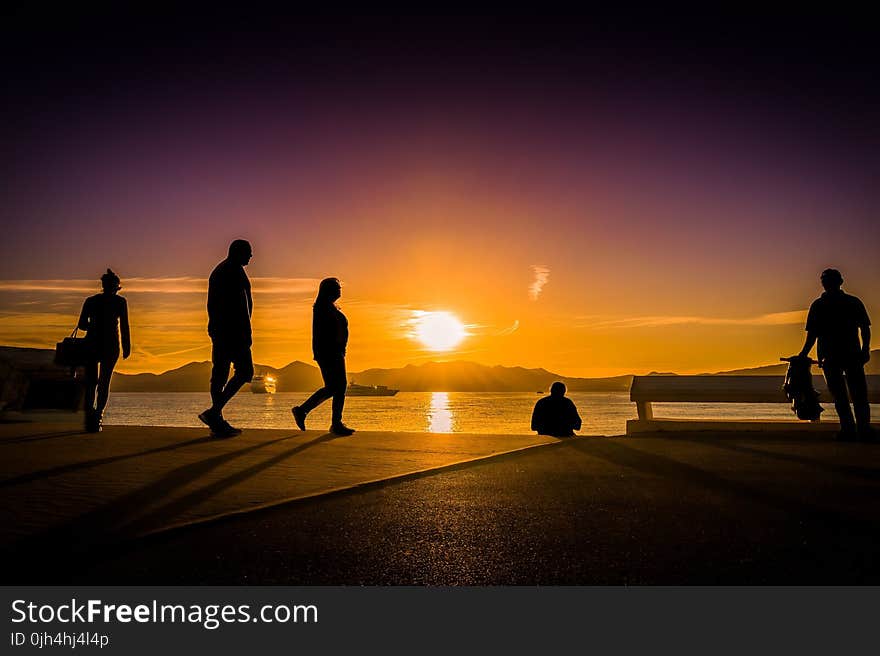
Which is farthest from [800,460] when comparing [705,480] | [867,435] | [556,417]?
[556,417]

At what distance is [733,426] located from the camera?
1098 cm

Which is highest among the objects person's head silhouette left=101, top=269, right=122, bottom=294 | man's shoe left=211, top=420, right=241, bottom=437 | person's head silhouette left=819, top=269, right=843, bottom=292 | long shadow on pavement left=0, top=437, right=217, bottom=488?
person's head silhouette left=101, top=269, right=122, bottom=294

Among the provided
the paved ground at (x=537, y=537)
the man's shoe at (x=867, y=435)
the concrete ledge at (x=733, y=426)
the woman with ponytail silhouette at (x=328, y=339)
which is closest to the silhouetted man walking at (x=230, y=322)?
the woman with ponytail silhouette at (x=328, y=339)

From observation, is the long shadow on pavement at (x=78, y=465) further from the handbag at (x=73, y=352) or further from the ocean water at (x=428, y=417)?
the ocean water at (x=428, y=417)

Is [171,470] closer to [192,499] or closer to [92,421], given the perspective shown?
[192,499]

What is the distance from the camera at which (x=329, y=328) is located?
404 inches

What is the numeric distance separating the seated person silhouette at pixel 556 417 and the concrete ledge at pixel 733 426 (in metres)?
0.92

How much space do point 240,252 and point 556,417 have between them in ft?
17.8

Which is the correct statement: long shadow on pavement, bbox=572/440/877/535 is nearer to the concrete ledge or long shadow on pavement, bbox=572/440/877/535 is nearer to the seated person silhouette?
the seated person silhouette

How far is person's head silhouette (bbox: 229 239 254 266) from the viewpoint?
9188 millimetres

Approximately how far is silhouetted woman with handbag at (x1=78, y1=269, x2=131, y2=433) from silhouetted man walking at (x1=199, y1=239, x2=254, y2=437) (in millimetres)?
2064

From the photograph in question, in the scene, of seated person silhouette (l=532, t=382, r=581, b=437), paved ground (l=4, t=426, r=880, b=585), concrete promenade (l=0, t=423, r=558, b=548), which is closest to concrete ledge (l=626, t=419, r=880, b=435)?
seated person silhouette (l=532, t=382, r=581, b=437)

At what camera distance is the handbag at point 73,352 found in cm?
1039
